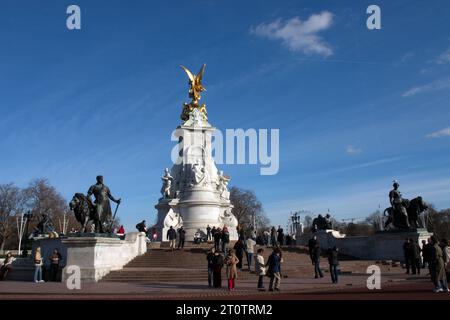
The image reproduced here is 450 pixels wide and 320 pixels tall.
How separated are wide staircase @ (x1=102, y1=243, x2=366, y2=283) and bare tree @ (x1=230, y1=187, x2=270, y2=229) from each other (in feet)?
193

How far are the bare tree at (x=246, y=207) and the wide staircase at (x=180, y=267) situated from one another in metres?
59.0

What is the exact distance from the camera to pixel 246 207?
90.9 m

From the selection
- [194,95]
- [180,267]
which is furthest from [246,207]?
[180,267]

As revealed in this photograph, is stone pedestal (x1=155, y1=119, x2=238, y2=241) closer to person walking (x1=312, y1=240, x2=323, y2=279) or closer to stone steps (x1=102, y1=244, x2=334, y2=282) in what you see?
stone steps (x1=102, y1=244, x2=334, y2=282)

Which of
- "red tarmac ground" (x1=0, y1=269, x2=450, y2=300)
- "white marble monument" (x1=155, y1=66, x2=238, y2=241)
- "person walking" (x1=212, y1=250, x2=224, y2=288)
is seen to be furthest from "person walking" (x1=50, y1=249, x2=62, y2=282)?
"white marble monument" (x1=155, y1=66, x2=238, y2=241)

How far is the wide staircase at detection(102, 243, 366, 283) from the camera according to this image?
18.6 metres

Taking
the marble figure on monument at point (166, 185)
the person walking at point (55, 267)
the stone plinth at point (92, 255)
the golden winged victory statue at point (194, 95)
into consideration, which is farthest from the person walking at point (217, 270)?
the golden winged victory statue at point (194, 95)

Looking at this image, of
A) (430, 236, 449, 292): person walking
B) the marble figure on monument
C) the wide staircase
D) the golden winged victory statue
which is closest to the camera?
(430, 236, 449, 292): person walking

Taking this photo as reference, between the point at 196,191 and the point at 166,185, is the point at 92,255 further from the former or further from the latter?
the point at 166,185

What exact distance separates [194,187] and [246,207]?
155 ft

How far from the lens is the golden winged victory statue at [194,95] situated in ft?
181
